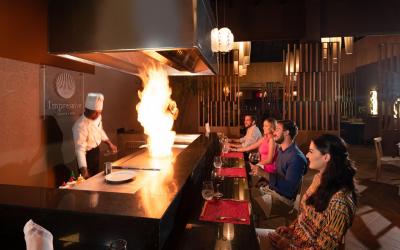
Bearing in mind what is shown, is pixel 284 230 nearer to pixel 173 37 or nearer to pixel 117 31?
pixel 173 37

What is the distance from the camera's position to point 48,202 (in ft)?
4.22

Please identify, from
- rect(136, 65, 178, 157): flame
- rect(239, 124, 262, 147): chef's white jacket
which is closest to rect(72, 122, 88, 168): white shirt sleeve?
rect(136, 65, 178, 157): flame

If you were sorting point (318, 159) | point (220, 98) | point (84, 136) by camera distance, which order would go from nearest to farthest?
point (318, 159)
point (84, 136)
point (220, 98)

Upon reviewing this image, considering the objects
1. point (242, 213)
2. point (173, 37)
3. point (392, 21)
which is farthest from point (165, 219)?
point (392, 21)

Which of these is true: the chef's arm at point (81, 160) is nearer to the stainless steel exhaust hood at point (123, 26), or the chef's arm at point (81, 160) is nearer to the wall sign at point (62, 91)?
the wall sign at point (62, 91)

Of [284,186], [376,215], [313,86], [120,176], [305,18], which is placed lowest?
[376,215]

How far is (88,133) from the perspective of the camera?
345 cm

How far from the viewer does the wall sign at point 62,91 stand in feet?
11.2

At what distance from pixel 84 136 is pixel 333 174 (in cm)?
281

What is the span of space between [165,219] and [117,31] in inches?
49.2

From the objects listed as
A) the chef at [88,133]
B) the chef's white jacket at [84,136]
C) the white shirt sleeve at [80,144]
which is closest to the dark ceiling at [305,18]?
the chef at [88,133]

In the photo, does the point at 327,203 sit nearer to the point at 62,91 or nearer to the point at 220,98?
the point at 62,91

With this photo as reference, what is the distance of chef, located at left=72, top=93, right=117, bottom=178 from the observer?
129 inches

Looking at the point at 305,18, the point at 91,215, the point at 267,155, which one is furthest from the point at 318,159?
the point at 305,18
